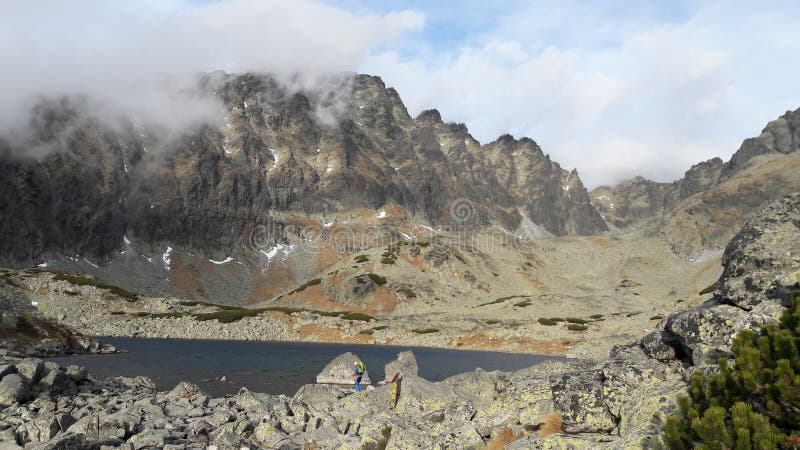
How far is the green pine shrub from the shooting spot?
7.95 m

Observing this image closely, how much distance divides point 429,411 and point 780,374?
17801mm

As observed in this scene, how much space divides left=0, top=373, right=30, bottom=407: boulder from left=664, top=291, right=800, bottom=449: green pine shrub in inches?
1342

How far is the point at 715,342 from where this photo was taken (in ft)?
44.8

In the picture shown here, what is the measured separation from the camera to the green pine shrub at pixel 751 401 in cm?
795

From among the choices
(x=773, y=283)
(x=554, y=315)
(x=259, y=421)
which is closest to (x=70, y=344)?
(x=259, y=421)

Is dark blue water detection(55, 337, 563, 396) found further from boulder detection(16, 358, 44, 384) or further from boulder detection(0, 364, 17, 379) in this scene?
boulder detection(0, 364, 17, 379)

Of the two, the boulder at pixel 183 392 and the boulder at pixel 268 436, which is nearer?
the boulder at pixel 268 436

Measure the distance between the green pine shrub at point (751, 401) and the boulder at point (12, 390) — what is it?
3408cm

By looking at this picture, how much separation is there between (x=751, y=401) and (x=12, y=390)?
117ft

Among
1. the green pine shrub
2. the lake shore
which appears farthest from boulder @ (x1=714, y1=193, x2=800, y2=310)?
the lake shore

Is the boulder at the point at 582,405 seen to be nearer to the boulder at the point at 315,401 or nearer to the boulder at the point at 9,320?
the boulder at the point at 315,401

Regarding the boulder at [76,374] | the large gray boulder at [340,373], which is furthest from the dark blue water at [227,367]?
the boulder at [76,374]

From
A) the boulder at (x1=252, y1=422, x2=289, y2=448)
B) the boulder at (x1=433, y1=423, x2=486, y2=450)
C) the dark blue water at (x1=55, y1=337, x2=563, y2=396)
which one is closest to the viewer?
the boulder at (x1=433, y1=423, x2=486, y2=450)

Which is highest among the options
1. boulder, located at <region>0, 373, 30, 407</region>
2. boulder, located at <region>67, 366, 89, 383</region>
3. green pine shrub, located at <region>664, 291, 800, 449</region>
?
green pine shrub, located at <region>664, 291, 800, 449</region>
